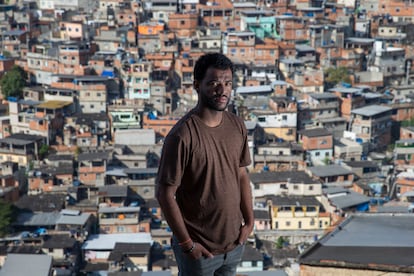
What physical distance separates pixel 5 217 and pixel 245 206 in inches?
653

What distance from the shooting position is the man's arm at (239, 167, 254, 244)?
4.02 metres

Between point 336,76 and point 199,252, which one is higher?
point 199,252

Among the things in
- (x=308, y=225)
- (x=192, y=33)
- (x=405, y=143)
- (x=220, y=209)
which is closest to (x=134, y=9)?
(x=192, y=33)

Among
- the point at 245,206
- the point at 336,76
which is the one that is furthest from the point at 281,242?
the point at 245,206

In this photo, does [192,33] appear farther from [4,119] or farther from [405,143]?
[405,143]

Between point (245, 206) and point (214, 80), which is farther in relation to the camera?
point (245, 206)

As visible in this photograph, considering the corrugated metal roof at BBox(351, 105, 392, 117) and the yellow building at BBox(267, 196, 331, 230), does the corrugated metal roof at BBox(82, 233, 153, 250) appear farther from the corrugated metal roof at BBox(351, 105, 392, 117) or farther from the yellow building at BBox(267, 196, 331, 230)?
the corrugated metal roof at BBox(351, 105, 392, 117)

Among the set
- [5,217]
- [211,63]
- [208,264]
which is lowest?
[5,217]

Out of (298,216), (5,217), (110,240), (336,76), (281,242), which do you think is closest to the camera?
(5,217)

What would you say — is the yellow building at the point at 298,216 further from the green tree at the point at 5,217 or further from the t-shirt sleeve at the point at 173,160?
the t-shirt sleeve at the point at 173,160

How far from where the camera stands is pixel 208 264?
12.9 feet

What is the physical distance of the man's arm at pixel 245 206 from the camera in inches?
158

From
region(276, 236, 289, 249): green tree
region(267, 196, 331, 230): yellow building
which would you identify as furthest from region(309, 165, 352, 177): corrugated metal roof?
region(276, 236, 289, 249): green tree

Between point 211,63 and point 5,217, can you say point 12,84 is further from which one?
point 211,63
